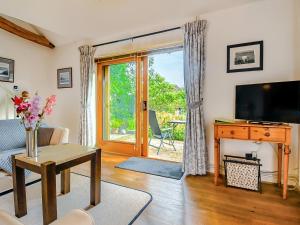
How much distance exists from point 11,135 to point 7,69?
1791 mm

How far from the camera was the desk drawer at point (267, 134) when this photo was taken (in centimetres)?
204

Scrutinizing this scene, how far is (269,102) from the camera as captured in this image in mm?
2189

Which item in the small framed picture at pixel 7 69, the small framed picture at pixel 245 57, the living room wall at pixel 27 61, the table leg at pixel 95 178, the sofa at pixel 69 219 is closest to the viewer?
the sofa at pixel 69 219

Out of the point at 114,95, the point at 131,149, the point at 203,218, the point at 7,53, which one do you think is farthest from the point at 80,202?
the point at 7,53

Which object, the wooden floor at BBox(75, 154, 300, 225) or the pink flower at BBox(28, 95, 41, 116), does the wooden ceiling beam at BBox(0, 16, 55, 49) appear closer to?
the pink flower at BBox(28, 95, 41, 116)

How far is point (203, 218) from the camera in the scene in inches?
66.6

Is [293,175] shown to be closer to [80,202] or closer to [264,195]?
[264,195]

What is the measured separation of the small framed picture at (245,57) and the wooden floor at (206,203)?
1.53 metres

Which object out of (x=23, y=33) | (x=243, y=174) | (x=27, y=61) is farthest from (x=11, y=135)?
(x=243, y=174)

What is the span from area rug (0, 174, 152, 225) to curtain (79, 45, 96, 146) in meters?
1.61

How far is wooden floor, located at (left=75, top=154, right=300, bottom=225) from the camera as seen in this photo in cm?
168

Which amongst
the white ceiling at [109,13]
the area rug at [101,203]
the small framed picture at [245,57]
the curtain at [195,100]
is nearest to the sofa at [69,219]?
the area rug at [101,203]

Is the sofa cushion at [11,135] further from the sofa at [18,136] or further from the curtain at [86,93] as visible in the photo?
the curtain at [86,93]

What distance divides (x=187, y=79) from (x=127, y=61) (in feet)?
4.49
